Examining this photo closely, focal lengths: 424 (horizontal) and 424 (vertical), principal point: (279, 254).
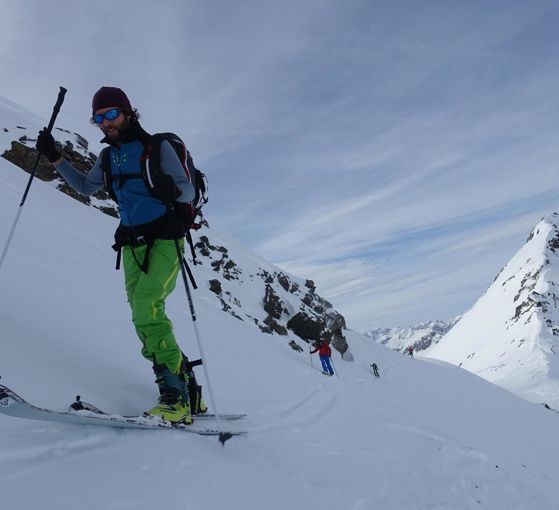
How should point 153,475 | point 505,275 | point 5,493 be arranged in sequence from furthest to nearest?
point 505,275 < point 153,475 < point 5,493

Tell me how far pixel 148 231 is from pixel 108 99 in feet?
4.19

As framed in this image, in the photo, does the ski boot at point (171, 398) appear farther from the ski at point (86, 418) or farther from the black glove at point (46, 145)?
the black glove at point (46, 145)

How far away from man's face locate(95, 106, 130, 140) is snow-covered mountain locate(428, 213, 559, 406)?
7638 centimetres

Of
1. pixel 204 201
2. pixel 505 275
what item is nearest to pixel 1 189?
pixel 204 201

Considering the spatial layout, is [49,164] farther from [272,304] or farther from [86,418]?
[86,418]

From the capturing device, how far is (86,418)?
314 centimetres

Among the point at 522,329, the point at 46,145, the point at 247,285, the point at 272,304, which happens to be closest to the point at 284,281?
the point at 247,285

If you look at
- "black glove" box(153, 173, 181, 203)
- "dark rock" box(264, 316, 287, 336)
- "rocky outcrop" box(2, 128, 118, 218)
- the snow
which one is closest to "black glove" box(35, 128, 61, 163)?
"black glove" box(153, 173, 181, 203)

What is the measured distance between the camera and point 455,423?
15.3m

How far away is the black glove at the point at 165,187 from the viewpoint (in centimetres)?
358

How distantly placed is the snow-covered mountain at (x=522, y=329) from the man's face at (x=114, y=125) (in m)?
76.4

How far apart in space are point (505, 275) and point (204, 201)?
20703cm

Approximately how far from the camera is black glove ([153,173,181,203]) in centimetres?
358

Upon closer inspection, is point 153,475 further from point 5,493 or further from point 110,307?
point 110,307
